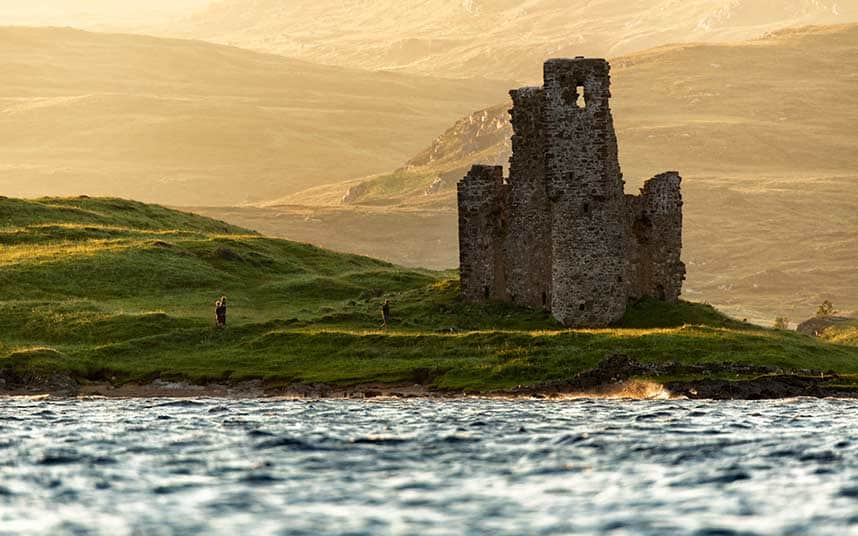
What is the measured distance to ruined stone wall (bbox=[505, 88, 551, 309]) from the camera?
257 feet

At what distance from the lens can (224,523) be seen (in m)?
34.4

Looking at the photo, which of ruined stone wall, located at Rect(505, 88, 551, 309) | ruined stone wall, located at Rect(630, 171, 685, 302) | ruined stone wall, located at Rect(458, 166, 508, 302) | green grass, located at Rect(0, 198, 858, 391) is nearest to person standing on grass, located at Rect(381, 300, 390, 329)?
green grass, located at Rect(0, 198, 858, 391)

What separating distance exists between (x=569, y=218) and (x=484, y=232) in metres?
7.16

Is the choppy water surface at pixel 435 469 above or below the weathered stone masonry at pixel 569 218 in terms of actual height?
below

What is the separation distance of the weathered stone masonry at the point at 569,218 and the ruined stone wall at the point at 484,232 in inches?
2.0

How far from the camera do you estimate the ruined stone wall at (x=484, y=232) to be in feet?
268

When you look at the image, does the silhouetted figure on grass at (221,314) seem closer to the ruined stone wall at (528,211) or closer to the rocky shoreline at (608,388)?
the rocky shoreline at (608,388)

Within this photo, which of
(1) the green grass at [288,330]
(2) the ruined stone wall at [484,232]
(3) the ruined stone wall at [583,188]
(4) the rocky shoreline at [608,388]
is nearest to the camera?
(4) the rocky shoreline at [608,388]

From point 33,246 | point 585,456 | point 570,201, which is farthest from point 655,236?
point 33,246

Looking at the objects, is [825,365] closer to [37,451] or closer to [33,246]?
[37,451]

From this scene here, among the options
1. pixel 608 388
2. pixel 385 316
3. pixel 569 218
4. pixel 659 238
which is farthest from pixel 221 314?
pixel 659 238

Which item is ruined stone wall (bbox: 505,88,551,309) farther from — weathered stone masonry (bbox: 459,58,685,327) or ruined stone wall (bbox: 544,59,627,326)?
ruined stone wall (bbox: 544,59,627,326)

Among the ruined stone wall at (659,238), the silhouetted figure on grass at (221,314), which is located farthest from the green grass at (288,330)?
the ruined stone wall at (659,238)

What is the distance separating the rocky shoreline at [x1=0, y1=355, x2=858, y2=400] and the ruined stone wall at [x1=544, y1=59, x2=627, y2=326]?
36.0 feet
